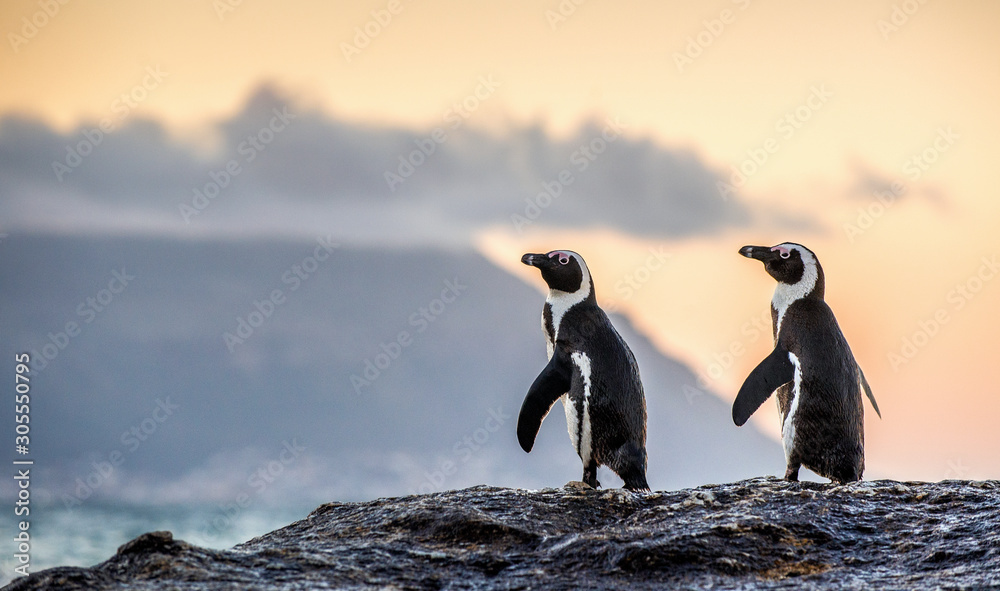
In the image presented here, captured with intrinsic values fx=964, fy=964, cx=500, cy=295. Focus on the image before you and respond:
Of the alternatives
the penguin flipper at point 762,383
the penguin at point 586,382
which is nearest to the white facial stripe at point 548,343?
the penguin at point 586,382

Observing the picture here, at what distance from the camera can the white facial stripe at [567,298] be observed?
22.1ft

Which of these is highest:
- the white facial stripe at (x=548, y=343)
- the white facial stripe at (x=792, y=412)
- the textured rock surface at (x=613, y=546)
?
the white facial stripe at (x=548, y=343)

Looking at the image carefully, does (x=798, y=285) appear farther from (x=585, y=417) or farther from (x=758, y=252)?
(x=585, y=417)

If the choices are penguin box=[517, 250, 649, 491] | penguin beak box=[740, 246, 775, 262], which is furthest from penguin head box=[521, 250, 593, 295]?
penguin beak box=[740, 246, 775, 262]

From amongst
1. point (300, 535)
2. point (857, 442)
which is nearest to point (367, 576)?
point (300, 535)

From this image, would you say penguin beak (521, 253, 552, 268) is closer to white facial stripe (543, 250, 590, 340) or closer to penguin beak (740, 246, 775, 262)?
white facial stripe (543, 250, 590, 340)

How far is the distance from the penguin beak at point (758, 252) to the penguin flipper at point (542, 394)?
60.6 inches

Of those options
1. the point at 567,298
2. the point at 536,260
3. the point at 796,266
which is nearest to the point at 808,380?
the point at 796,266

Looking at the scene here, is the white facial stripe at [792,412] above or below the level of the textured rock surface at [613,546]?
above

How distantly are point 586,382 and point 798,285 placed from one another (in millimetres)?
1700

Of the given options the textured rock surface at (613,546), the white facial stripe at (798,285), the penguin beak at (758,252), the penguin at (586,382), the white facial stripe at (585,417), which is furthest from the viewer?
the penguin beak at (758,252)

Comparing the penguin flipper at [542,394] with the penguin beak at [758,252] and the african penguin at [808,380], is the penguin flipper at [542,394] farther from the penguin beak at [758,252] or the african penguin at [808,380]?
the penguin beak at [758,252]

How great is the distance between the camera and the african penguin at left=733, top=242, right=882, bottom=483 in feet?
20.5

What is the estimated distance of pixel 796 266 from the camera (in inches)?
266
